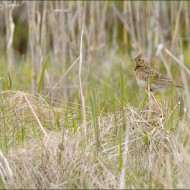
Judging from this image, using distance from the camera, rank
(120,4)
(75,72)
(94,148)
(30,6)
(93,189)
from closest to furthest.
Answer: (93,189) < (94,148) < (30,6) < (75,72) < (120,4)

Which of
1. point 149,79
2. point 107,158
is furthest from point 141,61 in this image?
point 107,158

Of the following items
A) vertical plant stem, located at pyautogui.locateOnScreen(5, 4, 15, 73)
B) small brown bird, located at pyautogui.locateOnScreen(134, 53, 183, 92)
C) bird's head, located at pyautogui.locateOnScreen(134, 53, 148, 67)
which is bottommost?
small brown bird, located at pyautogui.locateOnScreen(134, 53, 183, 92)

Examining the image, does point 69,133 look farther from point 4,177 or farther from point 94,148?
point 4,177

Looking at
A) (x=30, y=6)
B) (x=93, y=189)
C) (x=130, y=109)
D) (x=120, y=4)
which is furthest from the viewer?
(x=120, y=4)

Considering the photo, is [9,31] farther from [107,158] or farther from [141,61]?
[107,158]

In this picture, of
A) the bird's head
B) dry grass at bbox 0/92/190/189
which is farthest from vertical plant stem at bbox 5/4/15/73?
dry grass at bbox 0/92/190/189

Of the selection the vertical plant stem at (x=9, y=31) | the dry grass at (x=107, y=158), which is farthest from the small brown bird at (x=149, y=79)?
the vertical plant stem at (x=9, y=31)

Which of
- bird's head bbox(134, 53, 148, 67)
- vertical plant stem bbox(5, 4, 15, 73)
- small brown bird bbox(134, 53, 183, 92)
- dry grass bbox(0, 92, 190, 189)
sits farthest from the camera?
vertical plant stem bbox(5, 4, 15, 73)

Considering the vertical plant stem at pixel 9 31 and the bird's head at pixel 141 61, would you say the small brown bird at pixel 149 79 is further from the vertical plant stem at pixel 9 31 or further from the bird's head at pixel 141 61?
the vertical plant stem at pixel 9 31

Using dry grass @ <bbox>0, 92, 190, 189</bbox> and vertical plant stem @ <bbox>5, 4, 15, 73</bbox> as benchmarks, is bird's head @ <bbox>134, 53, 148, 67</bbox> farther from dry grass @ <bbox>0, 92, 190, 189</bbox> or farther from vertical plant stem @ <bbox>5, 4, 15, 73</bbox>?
vertical plant stem @ <bbox>5, 4, 15, 73</bbox>

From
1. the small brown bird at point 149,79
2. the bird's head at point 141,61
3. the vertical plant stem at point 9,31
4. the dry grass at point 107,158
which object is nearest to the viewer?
the dry grass at point 107,158

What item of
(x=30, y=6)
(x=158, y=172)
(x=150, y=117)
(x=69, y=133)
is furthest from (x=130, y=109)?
(x=30, y=6)

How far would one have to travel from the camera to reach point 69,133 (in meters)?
3.82

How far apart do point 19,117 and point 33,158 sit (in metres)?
0.80
